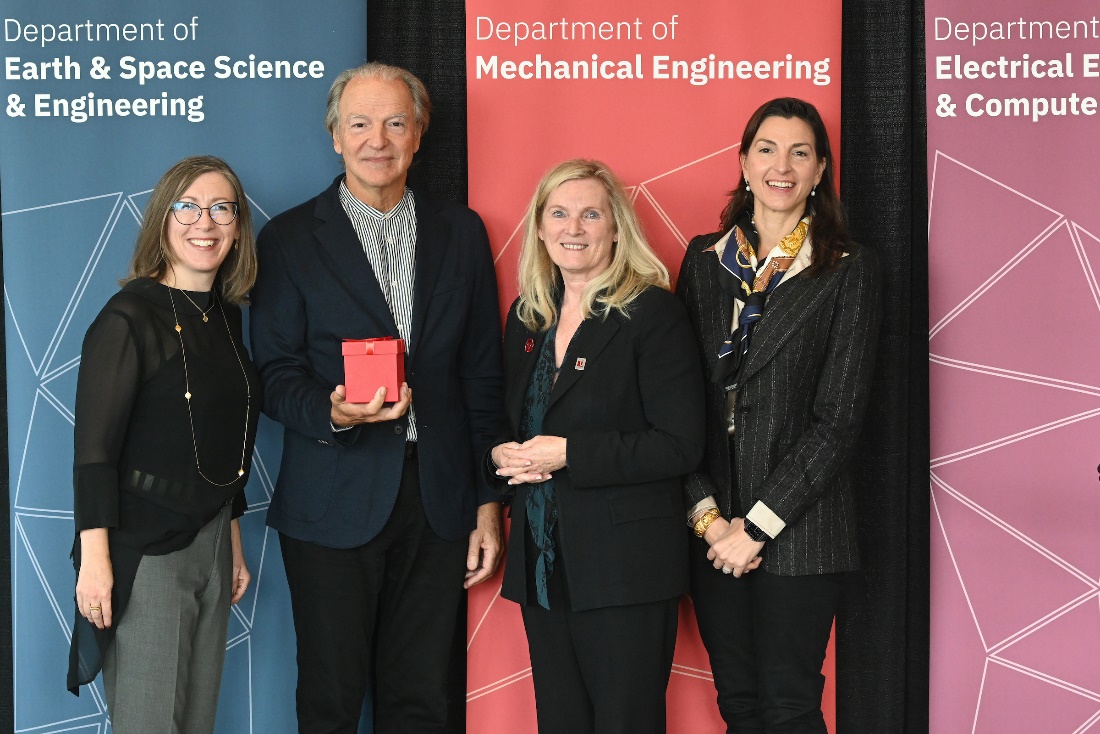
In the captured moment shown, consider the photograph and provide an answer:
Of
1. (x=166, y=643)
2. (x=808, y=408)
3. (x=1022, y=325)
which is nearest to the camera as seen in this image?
(x=166, y=643)

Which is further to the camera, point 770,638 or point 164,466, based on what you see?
point 770,638

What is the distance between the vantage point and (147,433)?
2355 mm

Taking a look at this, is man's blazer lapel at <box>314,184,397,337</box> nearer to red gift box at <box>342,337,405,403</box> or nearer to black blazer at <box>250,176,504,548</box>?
black blazer at <box>250,176,504,548</box>

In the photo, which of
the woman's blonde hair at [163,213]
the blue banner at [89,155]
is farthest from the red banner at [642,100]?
the woman's blonde hair at [163,213]

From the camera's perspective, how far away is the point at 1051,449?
3051 millimetres

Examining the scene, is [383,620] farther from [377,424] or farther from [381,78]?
[381,78]

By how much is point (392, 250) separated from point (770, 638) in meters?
1.45

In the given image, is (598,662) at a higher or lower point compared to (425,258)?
lower

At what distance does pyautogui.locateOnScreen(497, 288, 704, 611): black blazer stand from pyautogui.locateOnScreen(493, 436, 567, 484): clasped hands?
1.6 inches

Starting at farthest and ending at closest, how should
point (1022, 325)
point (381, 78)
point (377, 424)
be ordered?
point (1022, 325) < point (381, 78) < point (377, 424)

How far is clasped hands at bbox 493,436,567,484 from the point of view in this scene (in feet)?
7.88

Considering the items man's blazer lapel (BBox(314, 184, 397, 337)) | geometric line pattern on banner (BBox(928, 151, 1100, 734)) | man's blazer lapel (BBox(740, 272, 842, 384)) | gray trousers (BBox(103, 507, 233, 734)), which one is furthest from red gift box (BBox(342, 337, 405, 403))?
geometric line pattern on banner (BBox(928, 151, 1100, 734))

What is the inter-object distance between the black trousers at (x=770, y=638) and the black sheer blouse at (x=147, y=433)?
127cm

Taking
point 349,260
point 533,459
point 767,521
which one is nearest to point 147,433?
point 349,260
